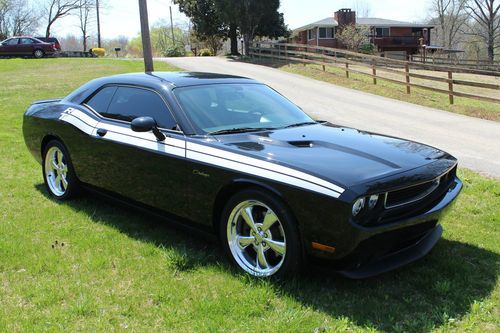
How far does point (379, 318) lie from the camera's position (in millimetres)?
3133

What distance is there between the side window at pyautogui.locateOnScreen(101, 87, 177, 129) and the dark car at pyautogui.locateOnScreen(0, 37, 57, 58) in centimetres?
3699

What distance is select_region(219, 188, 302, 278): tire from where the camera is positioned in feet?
11.1

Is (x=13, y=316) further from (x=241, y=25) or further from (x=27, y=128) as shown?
(x=241, y=25)

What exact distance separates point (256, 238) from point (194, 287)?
1.84 feet

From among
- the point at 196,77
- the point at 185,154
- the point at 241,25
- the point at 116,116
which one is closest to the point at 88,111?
the point at 116,116

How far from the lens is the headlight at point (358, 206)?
3.12 metres

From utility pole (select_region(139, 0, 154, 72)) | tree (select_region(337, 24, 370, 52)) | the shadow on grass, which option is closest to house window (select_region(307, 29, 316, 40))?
tree (select_region(337, 24, 370, 52))

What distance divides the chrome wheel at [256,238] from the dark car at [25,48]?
38.9m

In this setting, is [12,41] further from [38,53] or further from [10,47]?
[38,53]

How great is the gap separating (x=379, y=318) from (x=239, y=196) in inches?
49.4

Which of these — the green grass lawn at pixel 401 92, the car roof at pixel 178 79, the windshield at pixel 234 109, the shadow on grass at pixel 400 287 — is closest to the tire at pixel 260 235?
the shadow on grass at pixel 400 287

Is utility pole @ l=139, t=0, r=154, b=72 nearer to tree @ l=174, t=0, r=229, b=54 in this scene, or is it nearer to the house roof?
tree @ l=174, t=0, r=229, b=54

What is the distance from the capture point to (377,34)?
2216 inches

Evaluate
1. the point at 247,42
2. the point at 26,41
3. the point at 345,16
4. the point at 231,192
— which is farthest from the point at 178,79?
the point at 345,16
